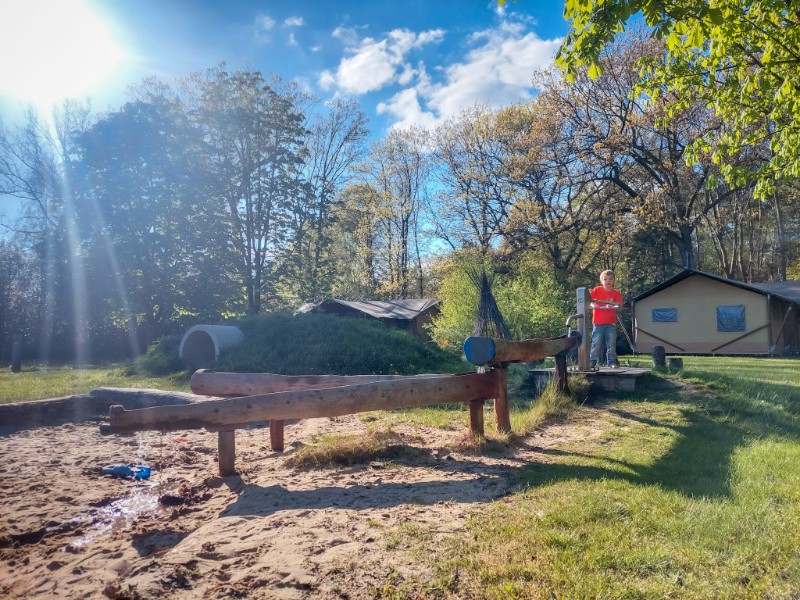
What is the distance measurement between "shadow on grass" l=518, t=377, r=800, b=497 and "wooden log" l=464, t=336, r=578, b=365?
1.07 m

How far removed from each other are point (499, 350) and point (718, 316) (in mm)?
23791

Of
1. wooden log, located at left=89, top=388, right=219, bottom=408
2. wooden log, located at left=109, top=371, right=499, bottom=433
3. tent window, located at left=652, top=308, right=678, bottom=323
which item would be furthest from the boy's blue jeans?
tent window, located at left=652, top=308, right=678, bottom=323

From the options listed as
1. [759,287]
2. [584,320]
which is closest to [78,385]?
[584,320]

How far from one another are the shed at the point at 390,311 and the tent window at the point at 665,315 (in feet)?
35.9

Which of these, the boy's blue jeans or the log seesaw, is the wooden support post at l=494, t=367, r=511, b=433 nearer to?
the log seesaw

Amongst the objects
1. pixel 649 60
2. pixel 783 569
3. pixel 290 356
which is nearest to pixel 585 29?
pixel 649 60

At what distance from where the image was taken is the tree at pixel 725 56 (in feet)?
17.6

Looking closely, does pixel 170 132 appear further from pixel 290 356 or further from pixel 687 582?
pixel 687 582

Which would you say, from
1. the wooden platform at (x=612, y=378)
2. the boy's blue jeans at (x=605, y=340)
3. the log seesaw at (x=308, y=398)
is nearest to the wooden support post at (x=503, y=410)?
the log seesaw at (x=308, y=398)

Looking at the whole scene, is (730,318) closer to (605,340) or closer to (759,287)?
(759,287)

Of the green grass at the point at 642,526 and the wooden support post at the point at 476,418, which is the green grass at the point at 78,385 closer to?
the wooden support post at the point at 476,418

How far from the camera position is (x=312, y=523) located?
3768 millimetres

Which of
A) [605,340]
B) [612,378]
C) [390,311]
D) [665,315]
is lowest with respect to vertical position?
[612,378]

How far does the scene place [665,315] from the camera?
1071 inches
